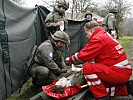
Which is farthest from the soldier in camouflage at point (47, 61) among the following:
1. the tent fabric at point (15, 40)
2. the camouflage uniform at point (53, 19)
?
the camouflage uniform at point (53, 19)

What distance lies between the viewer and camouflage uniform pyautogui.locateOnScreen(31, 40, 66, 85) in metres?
4.81

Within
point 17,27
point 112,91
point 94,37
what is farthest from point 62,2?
point 112,91

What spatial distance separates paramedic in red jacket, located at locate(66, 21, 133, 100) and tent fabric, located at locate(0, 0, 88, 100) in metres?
1.22

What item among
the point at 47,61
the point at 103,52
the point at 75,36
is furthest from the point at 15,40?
the point at 75,36

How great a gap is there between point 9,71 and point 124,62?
2051mm

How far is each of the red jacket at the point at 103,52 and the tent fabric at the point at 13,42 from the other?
4.10 feet

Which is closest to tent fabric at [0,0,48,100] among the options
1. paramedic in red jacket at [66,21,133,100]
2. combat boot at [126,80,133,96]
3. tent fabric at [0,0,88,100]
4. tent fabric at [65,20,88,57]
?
tent fabric at [0,0,88,100]

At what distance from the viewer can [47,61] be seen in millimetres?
4824

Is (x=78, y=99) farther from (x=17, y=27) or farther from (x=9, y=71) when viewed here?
(x=17, y=27)

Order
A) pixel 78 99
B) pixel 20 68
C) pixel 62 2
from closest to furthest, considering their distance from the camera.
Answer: pixel 78 99, pixel 20 68, pixel 62 2

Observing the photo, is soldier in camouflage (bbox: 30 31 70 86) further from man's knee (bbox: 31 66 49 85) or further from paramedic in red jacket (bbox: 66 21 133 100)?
paramedic in red jacket (bbox: 66 21 133 100)

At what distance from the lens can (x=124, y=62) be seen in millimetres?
4176

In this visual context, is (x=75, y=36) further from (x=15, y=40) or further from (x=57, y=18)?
(x=15, y=40)

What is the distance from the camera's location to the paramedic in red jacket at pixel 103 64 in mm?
4086
